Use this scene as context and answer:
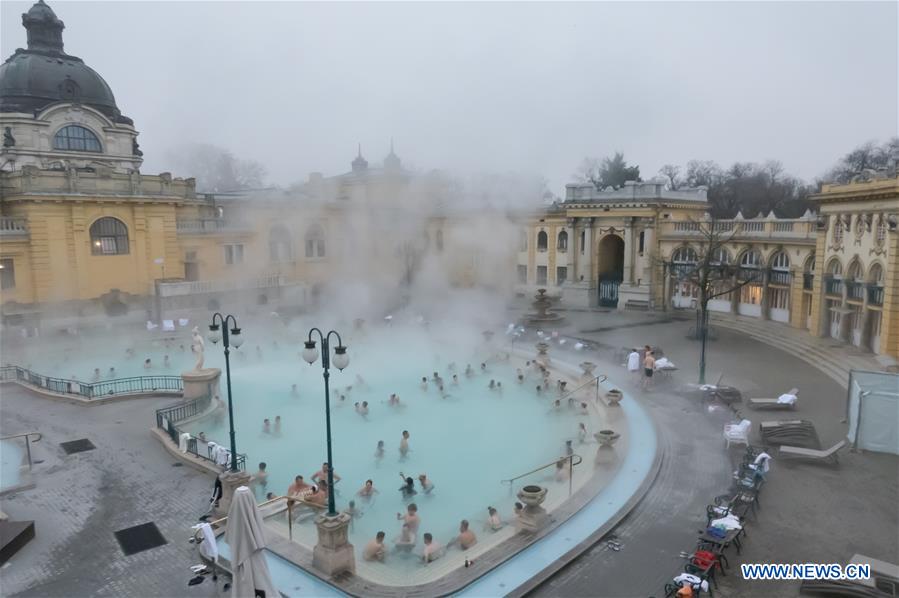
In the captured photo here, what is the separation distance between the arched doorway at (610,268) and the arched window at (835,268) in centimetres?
1346

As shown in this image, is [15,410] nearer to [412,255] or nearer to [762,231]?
[412,255]

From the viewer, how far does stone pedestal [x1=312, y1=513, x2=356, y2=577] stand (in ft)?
30.4

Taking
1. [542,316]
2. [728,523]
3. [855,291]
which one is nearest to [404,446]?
[728,523]

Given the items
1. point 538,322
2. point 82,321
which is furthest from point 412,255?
point 82,321

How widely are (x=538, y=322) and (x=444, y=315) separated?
508 centimetres

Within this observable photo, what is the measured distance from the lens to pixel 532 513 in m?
10.7

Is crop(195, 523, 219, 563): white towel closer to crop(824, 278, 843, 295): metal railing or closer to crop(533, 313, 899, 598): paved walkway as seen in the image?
crop(533, 313, 899, 598): paved walkway

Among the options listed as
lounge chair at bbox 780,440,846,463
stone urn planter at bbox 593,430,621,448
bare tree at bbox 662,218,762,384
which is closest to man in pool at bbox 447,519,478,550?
stone urn planter at bbox 593,430,621,448

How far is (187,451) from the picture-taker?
1438 cm

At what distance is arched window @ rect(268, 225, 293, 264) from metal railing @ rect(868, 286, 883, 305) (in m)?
31.4

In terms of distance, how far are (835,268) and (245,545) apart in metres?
26.2

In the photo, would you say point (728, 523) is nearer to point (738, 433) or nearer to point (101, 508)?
point (738, 433)

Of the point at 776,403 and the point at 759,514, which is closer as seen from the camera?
the point at 759,514

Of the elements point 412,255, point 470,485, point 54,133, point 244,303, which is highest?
point 54,133
